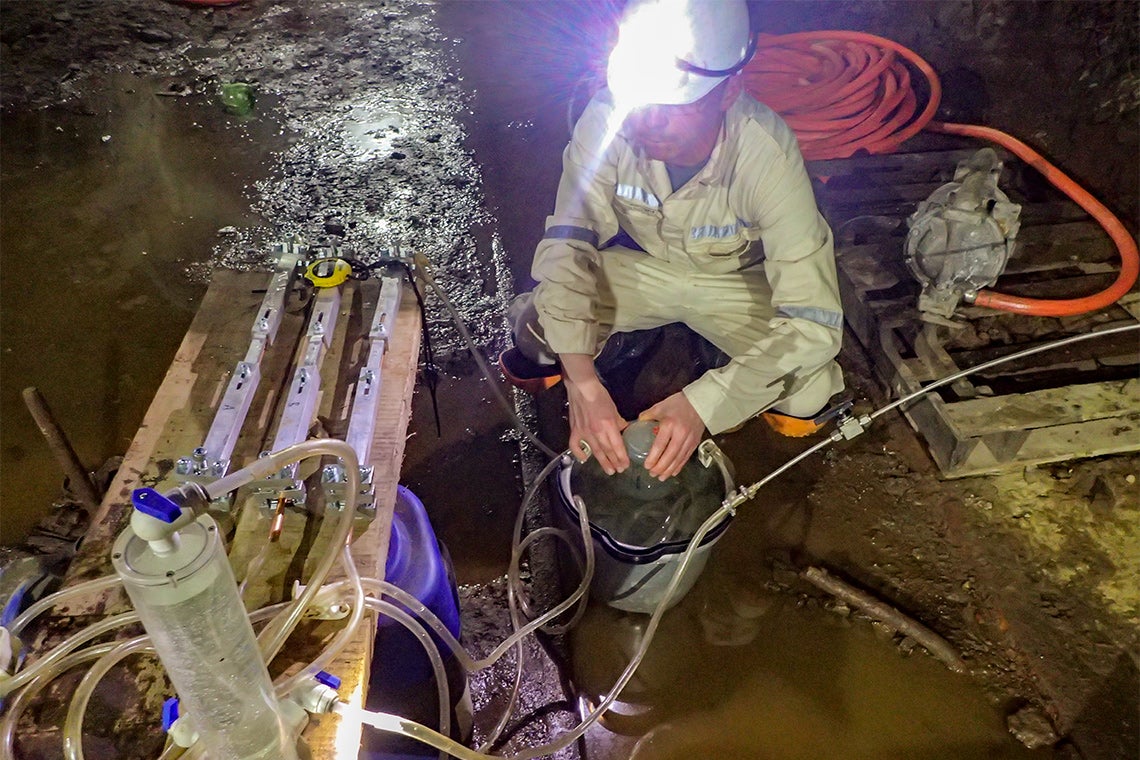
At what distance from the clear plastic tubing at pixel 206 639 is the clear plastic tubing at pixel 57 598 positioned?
218mm

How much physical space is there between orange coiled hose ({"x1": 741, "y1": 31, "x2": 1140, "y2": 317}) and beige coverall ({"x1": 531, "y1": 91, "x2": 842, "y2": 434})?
56.2 inches

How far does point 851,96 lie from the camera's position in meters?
3.41

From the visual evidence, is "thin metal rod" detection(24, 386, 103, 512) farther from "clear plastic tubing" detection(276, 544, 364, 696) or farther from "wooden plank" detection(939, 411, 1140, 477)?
"wooden plank" detection(939, 411, 1140, 477)

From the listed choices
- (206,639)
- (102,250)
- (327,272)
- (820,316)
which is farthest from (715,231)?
(102,250)

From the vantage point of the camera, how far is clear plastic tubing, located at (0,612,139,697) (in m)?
1.03

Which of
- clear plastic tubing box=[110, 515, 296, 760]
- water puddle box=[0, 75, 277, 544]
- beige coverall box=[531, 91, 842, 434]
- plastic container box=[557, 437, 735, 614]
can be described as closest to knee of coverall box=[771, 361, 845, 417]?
beige coverall box=[531, 91, 842, 434]

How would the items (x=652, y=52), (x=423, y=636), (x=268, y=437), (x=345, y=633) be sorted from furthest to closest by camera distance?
(x=652, y=52), (x=268, y=437), (x=423, y=636), (x=345, y=633)

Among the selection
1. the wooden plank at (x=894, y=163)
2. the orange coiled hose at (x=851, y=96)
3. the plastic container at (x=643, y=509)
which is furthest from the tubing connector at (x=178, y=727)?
the orange coiled hose at (x=851, y=96)

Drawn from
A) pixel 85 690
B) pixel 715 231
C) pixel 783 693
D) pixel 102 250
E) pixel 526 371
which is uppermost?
pixel 715 231

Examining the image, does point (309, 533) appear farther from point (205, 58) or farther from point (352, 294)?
point (205, 58)

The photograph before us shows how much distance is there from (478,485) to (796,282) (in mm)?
1128

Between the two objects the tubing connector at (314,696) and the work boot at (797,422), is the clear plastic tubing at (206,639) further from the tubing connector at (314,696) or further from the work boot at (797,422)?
the work boot at (797,422)

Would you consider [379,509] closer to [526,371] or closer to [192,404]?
[192,404]

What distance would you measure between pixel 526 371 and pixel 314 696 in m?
1.45
